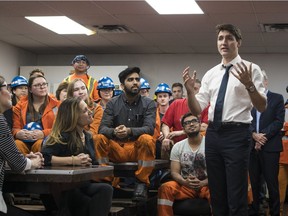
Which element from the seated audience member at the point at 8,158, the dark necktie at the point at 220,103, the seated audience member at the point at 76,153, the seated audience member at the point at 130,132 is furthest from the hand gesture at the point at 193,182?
the seated audience member at the point at 8,158

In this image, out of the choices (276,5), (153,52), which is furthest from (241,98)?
(153,52)

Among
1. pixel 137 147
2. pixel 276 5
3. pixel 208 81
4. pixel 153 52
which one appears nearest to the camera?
pixel 208 81

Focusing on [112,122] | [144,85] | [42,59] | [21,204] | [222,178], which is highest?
[42,59]

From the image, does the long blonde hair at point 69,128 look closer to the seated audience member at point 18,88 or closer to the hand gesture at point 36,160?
the hand gesture at point 36,160

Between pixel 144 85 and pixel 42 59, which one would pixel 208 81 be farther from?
pixel 42 59

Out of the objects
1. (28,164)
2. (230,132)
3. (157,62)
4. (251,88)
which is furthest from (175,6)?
(28,164)

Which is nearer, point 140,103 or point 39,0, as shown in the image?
point 140,103

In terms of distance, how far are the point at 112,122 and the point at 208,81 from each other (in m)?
1.73

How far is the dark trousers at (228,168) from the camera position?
3.57m

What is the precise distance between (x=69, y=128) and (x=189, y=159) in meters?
1.64

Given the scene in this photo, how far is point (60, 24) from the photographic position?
929cm

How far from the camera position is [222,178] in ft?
12.1

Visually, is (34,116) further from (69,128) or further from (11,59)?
(11,59)

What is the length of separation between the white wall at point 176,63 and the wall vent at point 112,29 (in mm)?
2392
